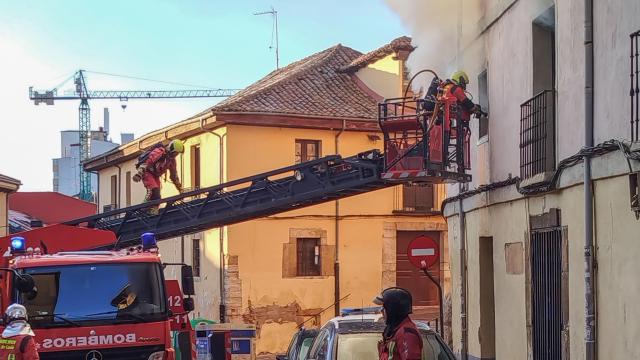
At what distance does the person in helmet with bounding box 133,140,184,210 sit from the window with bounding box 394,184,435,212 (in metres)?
11.5

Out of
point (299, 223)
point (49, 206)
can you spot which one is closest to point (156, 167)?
point (299, 223)

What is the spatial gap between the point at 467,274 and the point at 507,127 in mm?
3218

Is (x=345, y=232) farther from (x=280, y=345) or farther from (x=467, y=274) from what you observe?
(x=467, y=274)

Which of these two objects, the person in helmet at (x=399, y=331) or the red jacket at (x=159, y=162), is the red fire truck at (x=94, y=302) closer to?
the person in helmet at (x=399, y=331)

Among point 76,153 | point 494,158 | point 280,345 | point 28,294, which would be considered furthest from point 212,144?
point 76,153

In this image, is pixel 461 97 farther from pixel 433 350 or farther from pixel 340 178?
pixel 433 350

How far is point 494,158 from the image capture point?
1195cm

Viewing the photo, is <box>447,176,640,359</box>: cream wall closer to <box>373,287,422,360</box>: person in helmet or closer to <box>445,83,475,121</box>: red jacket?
<box>445,83,475,121</box>: red jacket

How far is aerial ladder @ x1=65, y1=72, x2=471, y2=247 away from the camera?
38.2 ft

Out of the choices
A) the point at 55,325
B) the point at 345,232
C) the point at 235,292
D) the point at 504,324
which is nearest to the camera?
the point at 55,325

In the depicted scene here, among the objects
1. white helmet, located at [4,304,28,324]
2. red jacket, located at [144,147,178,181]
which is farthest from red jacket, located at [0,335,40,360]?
red jacket, located at [144,147,178,181]

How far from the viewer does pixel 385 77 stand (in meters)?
27.9

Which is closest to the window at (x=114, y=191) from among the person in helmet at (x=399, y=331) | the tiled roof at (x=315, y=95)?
the tiled roof at (x=315, y=95)

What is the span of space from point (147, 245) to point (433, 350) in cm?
397
